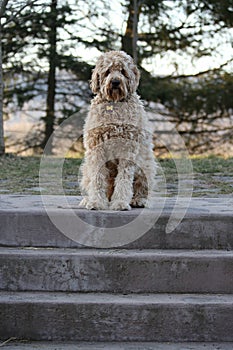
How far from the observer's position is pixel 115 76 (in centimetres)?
441

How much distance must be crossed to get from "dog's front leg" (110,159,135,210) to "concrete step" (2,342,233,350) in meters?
1.22

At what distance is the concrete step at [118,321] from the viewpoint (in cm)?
357

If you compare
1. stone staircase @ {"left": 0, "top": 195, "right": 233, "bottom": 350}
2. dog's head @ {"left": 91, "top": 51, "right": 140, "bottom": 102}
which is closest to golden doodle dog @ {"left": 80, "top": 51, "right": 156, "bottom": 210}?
dog's head @ {"left": 91, "top": 51, "right": 140, "bottom": 102}

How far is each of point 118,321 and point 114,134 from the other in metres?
1.50

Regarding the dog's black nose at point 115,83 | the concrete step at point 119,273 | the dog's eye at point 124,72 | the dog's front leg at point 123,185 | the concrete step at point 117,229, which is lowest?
the concrete step at point 119,273

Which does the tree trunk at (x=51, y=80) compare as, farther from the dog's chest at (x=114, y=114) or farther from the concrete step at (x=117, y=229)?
the concrete step at (x=117, y=229)

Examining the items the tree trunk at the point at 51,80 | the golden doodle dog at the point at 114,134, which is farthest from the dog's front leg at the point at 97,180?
the tree trunk at the point at 51,80

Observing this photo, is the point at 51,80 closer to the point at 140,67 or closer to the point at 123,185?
the point at 140,67

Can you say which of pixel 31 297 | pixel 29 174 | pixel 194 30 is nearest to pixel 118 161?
pixel 31 297

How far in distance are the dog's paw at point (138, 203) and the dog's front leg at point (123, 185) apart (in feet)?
0.49

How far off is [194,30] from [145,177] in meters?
13.3

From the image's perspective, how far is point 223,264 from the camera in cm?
388

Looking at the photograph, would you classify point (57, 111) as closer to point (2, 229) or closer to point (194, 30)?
point (194, 30)

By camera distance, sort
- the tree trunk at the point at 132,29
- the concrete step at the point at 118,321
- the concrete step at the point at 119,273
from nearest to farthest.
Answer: the concrete step at the point at 118,321, the concrete step at the point at 119,273, the tree trunk at the point at 132,29
